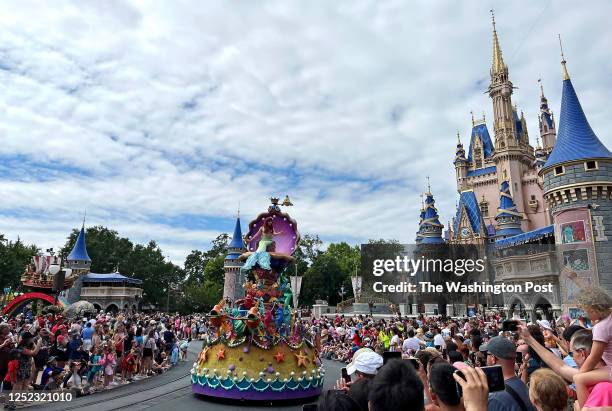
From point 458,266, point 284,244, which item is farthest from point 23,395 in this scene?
point 458,266

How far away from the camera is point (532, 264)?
30.1m

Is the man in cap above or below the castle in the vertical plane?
below

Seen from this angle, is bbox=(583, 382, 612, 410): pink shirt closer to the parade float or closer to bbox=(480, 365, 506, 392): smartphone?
bbox=(480, 365, 506, 392): smartphone

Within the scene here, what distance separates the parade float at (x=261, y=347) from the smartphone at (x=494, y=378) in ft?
26.9

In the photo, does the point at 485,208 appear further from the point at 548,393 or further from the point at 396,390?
the point at 396,390

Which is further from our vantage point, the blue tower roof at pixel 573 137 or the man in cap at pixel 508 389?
the blue tower roof at pixel 573 137

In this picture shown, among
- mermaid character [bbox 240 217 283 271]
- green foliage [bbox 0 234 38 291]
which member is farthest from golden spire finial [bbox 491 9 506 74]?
green foliage [bbox 0 234 38 291]

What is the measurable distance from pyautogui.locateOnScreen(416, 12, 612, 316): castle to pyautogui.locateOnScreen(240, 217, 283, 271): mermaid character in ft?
60.9

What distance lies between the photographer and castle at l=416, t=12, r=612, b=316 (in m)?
21.8

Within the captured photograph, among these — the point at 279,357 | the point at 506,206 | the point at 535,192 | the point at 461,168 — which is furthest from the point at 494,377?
the point at 461,168

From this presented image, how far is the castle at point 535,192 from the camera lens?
21.8m

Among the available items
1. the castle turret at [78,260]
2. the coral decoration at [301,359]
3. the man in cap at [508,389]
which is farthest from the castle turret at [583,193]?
the castle turret at [78,260]

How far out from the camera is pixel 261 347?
10055 millimetres

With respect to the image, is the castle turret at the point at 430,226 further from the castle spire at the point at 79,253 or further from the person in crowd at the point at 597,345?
the person in crowd at the point at 597,345
